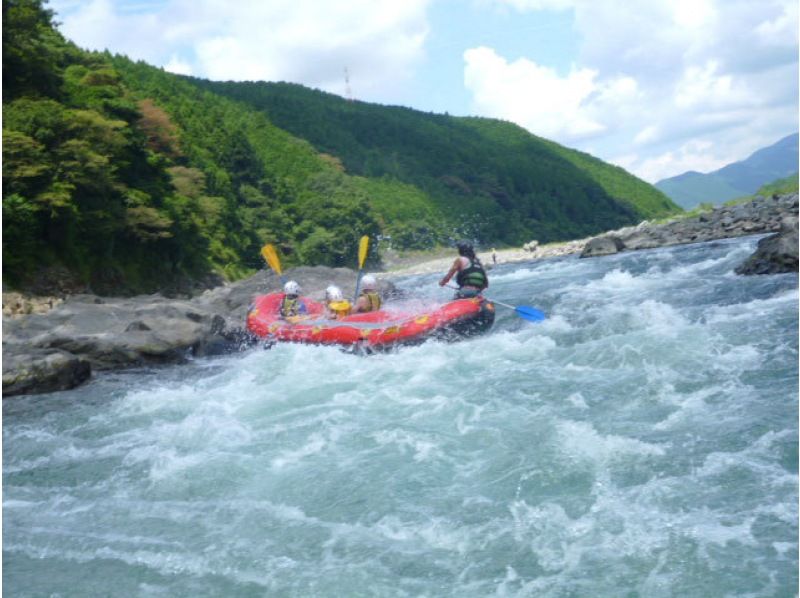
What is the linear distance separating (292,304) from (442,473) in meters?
7.69

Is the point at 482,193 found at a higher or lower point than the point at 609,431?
higher

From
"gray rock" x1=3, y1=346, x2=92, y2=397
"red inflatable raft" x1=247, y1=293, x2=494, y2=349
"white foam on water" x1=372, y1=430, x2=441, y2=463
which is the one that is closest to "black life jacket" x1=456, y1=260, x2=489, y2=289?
Answer: "red inflatable raft" x1=247, y1=293, x2=494, y2=349

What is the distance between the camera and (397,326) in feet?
37.3

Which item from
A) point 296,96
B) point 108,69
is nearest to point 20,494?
point 108,69

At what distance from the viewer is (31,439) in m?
8.35

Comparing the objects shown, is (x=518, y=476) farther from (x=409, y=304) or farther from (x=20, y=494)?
(x=409, y=304)

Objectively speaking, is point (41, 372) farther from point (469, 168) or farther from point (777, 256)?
point (469, 168)

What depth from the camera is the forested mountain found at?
19359mm

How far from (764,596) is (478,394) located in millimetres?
4571

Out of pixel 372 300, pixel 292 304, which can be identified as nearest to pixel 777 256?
pixel 372 300

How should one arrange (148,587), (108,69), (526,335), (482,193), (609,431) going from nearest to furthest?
(148,587), (609,431), (526,335), (108,69), (482,193)

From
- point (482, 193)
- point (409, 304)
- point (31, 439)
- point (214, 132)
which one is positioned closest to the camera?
point (31, 439)

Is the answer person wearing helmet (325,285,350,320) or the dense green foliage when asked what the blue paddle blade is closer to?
person wearing helmet (325,285,350,320)

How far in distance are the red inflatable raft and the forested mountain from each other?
9.64m
